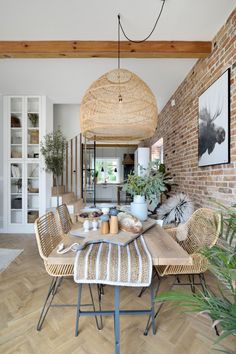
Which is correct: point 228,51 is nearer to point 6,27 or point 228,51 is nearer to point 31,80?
point 6,27

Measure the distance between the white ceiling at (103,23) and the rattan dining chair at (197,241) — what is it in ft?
6.28

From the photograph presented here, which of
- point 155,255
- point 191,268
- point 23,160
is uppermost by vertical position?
point 23,160

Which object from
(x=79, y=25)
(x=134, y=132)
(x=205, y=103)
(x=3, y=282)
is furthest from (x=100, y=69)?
(x=3, y=282)

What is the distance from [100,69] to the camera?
3.28 m

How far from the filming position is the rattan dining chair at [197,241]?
5.48ft

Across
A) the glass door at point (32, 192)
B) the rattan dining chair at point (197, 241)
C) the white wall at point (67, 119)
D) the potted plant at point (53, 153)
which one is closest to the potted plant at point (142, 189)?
the rattan dining chair at point (197, 241)

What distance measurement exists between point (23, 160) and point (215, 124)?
3.53m

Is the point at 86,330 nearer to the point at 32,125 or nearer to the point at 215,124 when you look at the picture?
the point at 215,124

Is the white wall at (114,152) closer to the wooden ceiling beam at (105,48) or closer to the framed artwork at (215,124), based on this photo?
the framed artwork at (215,124)

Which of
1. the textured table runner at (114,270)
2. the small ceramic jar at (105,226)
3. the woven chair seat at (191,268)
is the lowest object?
the woven chair seat at (191,268)

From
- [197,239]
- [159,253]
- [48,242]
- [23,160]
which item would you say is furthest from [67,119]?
[159,253]

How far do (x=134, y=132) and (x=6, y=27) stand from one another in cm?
180

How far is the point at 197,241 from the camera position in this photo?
6.29 feet

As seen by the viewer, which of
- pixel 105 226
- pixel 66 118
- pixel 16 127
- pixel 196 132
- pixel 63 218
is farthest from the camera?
pixel 66 118
